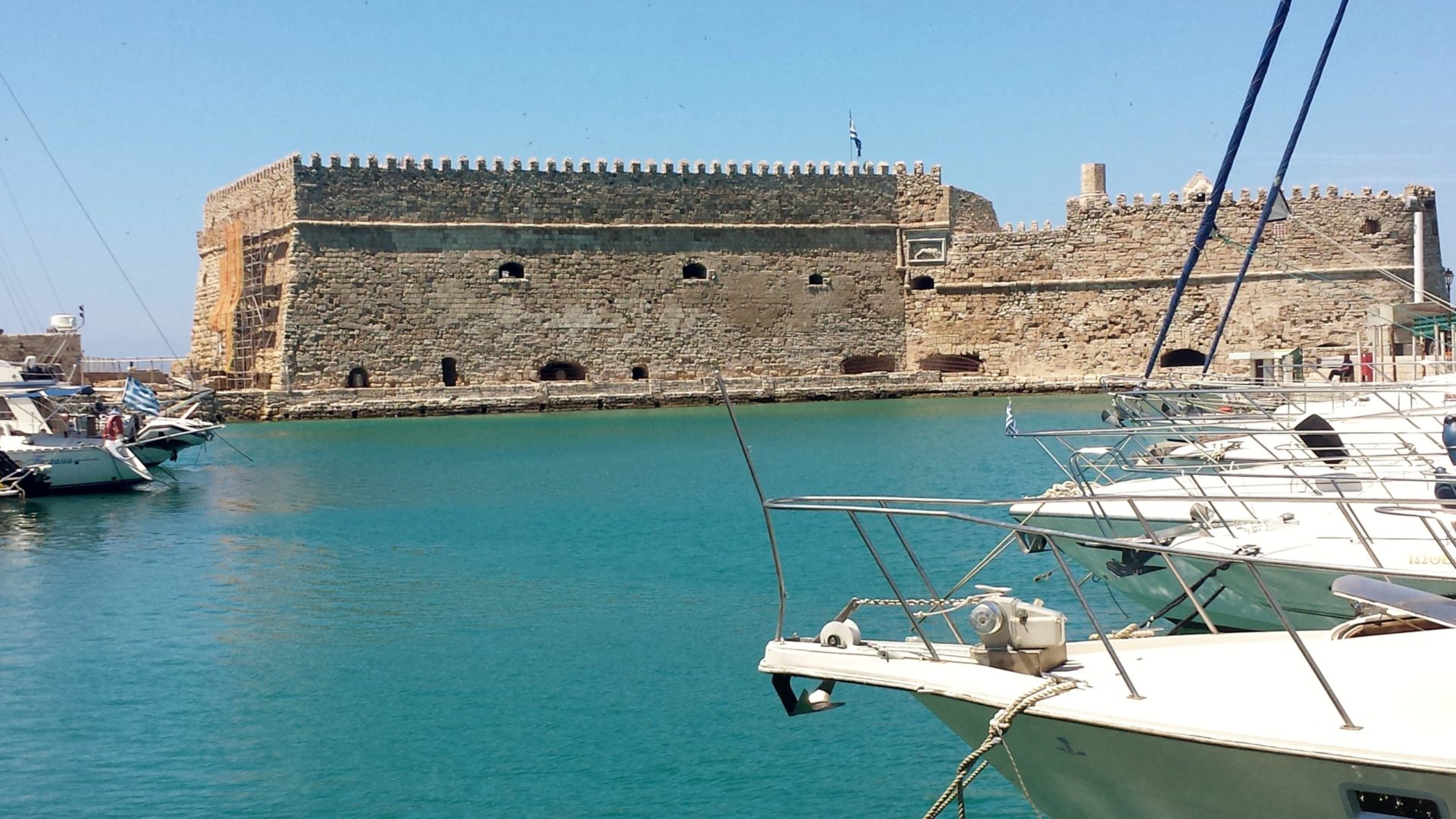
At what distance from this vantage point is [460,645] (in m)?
8.82

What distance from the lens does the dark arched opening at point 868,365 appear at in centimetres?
3142

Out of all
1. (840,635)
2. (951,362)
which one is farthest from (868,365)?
(840,635)

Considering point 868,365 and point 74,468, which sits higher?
point 868,365

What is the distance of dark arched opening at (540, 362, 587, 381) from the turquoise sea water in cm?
1167

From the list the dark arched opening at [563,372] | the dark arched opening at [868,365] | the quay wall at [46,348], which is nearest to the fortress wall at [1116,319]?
the dark arched opening at [868,365]

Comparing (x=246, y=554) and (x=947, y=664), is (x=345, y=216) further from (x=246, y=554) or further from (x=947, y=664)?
(x=947, y=664)

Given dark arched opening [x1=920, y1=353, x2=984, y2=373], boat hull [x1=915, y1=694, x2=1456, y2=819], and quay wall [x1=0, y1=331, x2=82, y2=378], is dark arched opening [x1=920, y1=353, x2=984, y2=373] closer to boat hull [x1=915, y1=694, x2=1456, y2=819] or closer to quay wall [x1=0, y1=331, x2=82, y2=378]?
quay wall [x1=0, y1=331, x2=82, y2=378]

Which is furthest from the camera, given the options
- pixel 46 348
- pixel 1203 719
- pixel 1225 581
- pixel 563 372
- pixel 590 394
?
pixel 563 372

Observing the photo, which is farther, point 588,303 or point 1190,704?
point 588,303

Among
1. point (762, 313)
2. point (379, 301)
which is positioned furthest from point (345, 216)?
point (762, 313)

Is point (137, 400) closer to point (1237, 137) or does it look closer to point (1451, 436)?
point (1237, 137)

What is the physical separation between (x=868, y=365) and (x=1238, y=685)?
27607mm

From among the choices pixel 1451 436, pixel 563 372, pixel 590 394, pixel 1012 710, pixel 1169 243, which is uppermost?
pixel 1169 243

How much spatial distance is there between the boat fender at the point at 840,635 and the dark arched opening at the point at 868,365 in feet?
87.3
